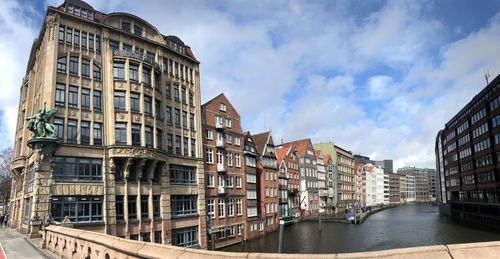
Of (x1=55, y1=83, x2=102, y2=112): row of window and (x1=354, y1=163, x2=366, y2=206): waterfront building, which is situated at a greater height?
(x1=55, y1=83, x2=102, y2=112): row of window

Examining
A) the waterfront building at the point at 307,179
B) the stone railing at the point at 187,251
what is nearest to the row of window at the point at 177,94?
the stone railing at the point at 187,251

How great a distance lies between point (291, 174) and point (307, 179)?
39.9 feet

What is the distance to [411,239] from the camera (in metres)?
66.2

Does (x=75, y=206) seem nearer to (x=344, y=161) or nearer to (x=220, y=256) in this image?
(x=220, y=256)

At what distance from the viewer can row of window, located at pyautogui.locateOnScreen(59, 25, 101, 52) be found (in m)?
39.2

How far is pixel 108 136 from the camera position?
1580 inches

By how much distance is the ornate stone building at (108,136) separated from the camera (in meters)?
37.1

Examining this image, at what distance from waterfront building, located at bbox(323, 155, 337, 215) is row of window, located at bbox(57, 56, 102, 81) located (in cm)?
8867

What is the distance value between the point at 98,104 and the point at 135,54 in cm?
700

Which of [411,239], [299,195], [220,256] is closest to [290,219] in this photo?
[299,195]

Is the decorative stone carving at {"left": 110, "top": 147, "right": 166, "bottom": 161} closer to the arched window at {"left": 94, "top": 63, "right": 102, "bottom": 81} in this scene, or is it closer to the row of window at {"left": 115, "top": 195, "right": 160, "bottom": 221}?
the row of window at {"left": 115, "top": 195, "right": 160, "bottom": 221}

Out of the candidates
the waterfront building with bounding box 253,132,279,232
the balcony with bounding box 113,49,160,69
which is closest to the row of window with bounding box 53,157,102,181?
the balcony with bounding box 113,49,160,69

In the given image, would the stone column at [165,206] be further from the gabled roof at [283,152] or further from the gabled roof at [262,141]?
the gabled roof at [283,152]

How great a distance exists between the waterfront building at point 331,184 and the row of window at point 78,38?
89220 mm
